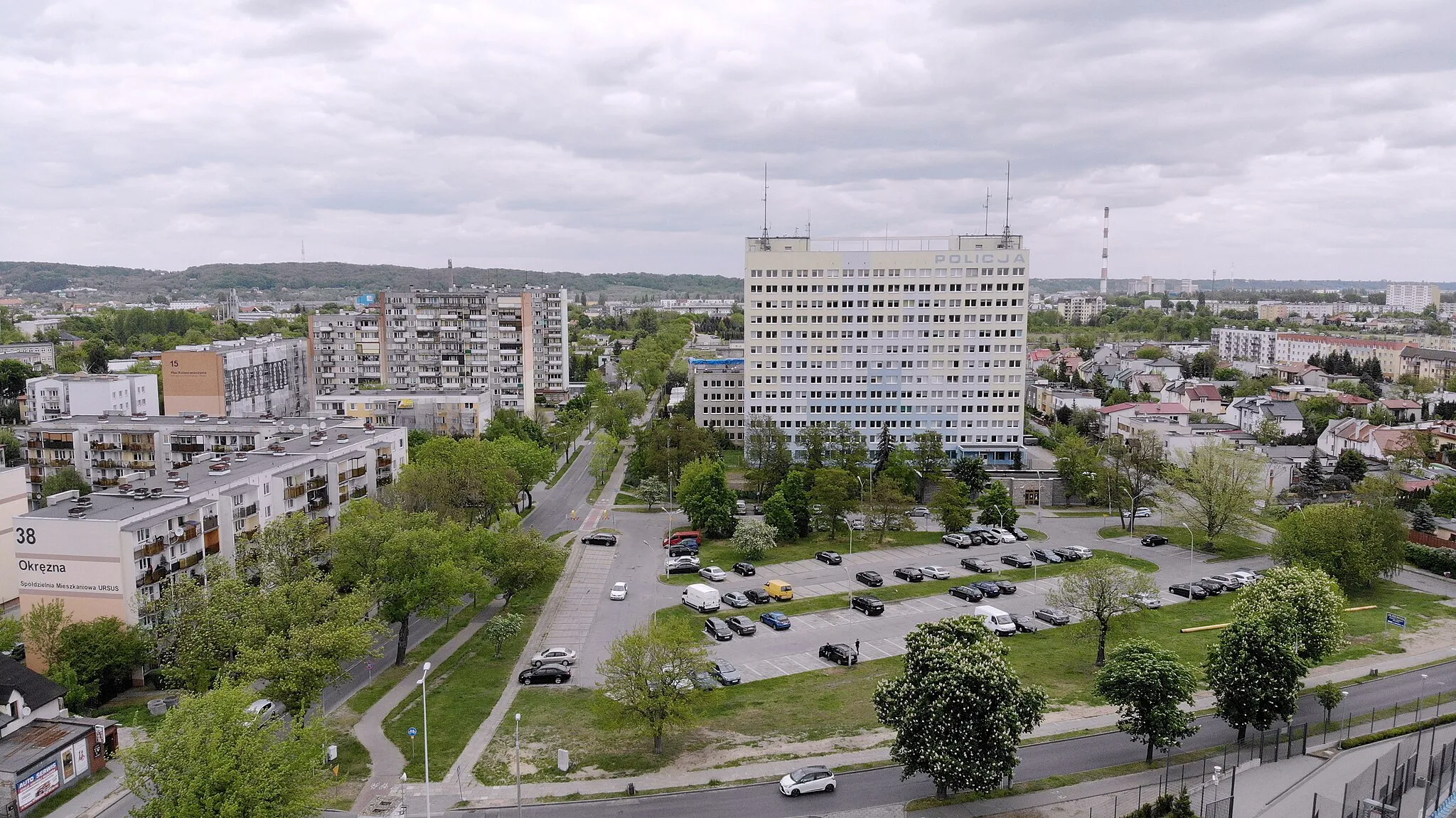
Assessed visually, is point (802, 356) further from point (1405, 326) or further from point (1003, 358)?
point (1405, 326)

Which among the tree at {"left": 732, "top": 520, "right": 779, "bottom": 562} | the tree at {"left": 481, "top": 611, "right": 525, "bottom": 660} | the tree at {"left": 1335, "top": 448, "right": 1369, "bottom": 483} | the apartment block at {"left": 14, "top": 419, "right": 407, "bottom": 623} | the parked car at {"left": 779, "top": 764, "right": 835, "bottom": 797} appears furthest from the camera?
the tree at {"left": 1335, "top": 448, "right": 1369, "bottom": 483}

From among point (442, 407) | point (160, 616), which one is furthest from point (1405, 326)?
point (160, 616)

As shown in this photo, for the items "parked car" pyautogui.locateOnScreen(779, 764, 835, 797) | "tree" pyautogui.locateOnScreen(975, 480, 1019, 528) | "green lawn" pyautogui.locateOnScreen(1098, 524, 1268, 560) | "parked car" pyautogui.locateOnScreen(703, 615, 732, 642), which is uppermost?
"tree" pyautogui.locateOnScreen(975, 480, 1019, 528)

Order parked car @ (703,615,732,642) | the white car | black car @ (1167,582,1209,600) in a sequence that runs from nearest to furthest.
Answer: the white car → parked car @ (703,615,732,642) → black car @ (1167,582,1209,600)

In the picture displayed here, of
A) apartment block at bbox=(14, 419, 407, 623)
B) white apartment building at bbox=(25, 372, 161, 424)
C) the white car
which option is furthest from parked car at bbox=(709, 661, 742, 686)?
white apartment building at bbox=(25, 372, 161, 424)

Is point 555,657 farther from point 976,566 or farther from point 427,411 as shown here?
point 427,411

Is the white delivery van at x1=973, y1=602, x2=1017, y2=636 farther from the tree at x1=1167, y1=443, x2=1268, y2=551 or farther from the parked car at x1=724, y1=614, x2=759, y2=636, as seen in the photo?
the tree at x1=1167, y1=443, x2=1268, y2=551
